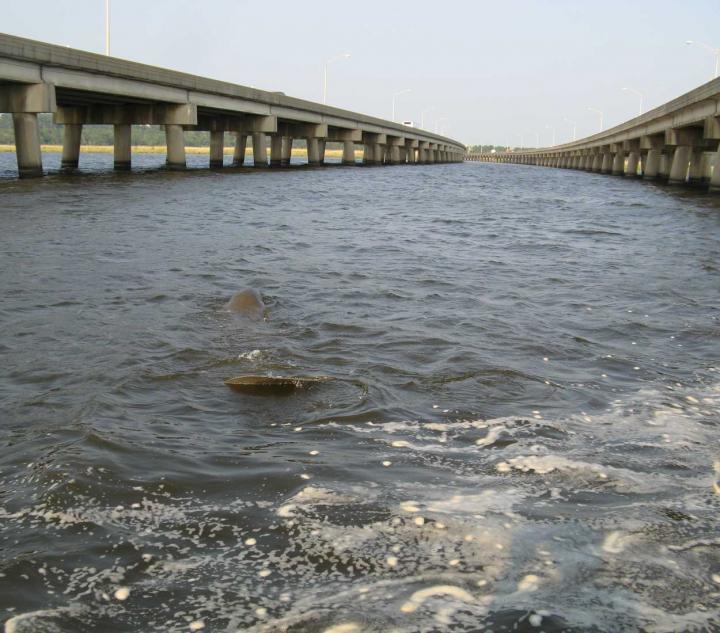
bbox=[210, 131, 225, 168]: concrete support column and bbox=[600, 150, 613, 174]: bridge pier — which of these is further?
bbox=[600, 150, 613, 174]: bridge pier

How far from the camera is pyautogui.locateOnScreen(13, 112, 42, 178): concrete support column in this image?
31.5 meters

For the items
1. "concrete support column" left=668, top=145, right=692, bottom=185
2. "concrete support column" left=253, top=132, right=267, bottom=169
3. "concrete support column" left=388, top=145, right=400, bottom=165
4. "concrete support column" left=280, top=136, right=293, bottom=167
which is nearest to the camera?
"concrete support column" left=668, top=145, right=692, bottom=185

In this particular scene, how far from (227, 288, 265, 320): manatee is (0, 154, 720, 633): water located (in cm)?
29

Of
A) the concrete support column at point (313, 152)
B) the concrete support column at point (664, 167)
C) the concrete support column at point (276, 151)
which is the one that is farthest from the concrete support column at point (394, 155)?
the concrete support column at point (664, 167)

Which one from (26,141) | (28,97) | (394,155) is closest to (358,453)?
(28,97)

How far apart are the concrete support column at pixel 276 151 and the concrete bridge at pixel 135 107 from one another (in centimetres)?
9

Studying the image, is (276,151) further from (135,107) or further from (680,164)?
(680,164)

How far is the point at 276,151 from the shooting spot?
64.4m

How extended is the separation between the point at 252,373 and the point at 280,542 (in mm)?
3035

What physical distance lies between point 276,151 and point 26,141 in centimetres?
3420

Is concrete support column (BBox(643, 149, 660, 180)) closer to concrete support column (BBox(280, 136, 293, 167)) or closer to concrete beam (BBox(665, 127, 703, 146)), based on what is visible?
concrete beam (BBox(665, 127, 703, 146))

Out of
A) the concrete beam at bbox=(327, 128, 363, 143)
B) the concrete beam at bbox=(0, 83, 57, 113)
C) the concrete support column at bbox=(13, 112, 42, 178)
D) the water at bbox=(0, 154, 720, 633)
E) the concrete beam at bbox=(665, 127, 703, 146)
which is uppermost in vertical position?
the concrete beam at bbox=(327, 128, 363, 143)

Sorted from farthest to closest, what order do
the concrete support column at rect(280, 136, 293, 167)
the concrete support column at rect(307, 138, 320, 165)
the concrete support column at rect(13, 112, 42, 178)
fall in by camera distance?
the concrete support column at rect(307, 138, 320, 165) → the concrete support column at rect(280, 136, 293, 167) → the concrete support column at rect(13, 112, 42, 178)

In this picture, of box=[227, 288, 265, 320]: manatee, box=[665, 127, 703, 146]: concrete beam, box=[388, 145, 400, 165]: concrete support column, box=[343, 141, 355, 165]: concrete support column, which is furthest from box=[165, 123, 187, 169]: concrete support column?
box=[388, 145, 400, 165]: concrete support column
